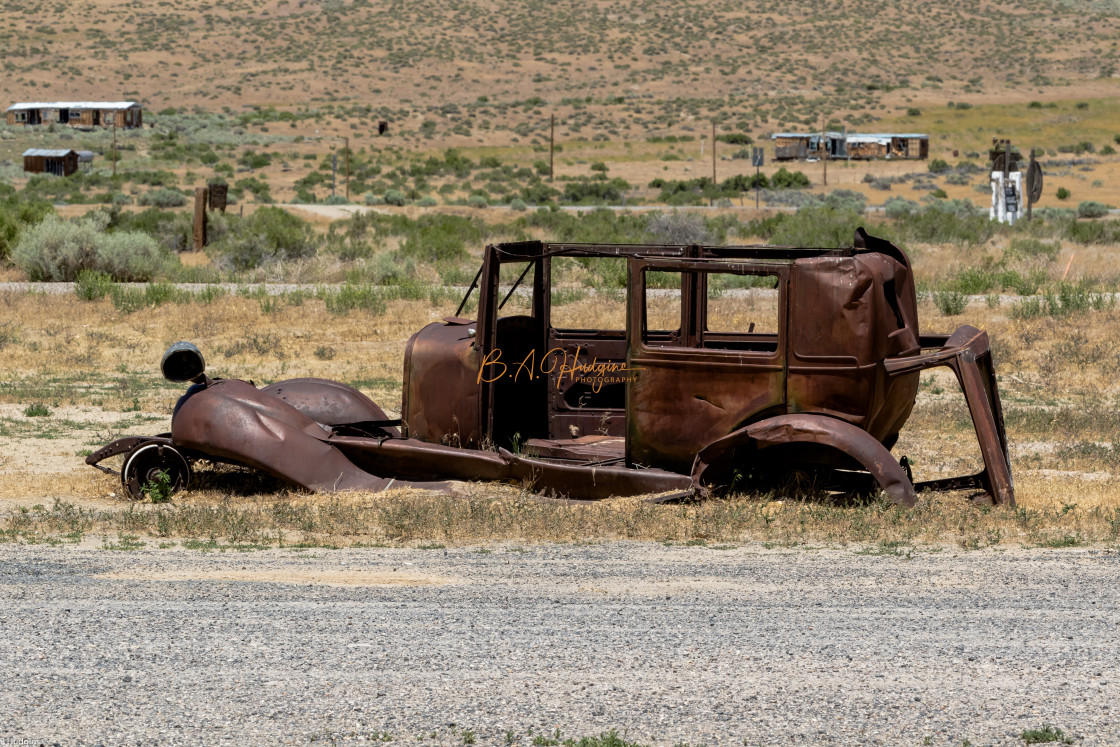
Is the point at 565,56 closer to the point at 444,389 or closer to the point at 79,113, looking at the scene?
the point at 79,113

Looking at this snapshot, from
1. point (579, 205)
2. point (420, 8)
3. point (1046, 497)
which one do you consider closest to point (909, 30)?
point (420, 8)

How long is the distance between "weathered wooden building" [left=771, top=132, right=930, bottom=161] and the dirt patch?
60.7 meters

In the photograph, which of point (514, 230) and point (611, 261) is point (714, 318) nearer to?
point (611, 261)

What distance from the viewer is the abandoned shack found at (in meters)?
56.5

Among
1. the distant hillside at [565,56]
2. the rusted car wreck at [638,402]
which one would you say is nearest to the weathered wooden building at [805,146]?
the distant hillside at [565,56]

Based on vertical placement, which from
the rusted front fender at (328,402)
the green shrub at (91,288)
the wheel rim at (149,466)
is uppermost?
the green shrub at (91,288)

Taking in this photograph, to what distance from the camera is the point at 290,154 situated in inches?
2638

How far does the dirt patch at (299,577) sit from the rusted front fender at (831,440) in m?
2.38

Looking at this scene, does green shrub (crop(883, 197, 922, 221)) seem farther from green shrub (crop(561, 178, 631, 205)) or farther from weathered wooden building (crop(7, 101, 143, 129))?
weathered wooden building (crop(7, 101, 143, 129))

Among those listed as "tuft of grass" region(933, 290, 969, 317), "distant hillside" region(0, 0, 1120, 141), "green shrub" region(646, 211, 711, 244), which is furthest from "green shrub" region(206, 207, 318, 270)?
"distant hillside" region(0, 0, 1120, 141)

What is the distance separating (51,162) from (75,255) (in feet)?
115

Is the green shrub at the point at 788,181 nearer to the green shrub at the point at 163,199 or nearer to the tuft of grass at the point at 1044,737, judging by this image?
the green shrub at the point at 163,199

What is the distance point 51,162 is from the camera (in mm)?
56719

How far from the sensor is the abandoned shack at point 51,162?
185 ft
